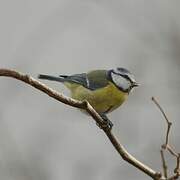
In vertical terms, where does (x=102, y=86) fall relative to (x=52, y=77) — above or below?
below

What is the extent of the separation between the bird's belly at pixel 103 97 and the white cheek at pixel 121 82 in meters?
0.05

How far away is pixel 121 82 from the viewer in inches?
125

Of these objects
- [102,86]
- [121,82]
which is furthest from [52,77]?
[121,82]

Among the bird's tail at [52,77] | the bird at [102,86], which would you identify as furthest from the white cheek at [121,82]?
the bird's tail at [52,77]

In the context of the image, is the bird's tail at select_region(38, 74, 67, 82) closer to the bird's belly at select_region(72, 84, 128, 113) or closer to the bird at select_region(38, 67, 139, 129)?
the bird at select_region(38, 67, 139, 129)

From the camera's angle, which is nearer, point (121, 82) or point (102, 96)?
point (102, 96)

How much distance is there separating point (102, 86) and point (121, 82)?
130mm

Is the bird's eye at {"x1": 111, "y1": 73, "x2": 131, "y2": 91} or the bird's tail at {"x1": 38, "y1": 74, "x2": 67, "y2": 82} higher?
the bird's tail at {"x1": 38, "y1": 74, "x2": 67, "y2": 82}

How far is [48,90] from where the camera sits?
1.33 meters

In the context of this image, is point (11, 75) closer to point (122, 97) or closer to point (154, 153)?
point (122, 97)

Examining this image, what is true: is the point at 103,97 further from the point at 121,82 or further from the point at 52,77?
the point at 52,77

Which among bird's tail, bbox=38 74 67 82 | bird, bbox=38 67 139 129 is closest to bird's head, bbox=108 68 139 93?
bird, bbox=38 67 139 129

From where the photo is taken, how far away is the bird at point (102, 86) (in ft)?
9.91

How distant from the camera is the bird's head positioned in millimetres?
3150
